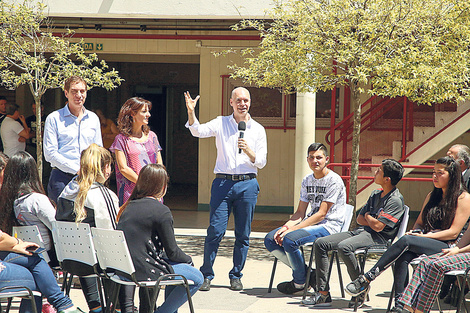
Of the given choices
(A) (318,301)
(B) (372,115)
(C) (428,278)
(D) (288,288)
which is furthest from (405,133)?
(C) (428,278)

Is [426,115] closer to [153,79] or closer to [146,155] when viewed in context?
[146,155]

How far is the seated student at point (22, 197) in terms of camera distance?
4.56 metres

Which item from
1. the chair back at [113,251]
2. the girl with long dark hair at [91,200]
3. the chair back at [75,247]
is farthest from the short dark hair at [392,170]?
the chair back at [75,247]

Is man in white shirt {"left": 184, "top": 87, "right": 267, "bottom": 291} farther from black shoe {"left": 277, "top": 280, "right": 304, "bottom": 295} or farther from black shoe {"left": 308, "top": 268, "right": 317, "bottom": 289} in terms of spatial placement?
black shoe {"left": 308, "top": 268, "right": 317, "bottom": 289}

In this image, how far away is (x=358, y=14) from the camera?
6.96 m

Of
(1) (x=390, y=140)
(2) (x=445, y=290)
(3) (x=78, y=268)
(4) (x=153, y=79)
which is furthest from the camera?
(4) (x=153, y=79)

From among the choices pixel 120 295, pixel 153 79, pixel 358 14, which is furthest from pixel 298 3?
pixel 153 79

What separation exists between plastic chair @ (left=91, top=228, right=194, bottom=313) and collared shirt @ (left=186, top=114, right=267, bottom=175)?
1.87 metres

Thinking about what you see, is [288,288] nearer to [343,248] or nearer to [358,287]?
[343,248]

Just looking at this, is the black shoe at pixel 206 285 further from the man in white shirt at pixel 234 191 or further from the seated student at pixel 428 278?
the seated student at pixel 428 278

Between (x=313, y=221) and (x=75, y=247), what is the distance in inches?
91.9

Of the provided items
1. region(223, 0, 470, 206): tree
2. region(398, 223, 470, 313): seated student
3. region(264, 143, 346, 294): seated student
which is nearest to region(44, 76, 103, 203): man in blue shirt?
region(264, 143, 346, 294): seated student

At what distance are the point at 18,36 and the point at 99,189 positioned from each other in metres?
4.54

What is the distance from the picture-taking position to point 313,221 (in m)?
5.92
